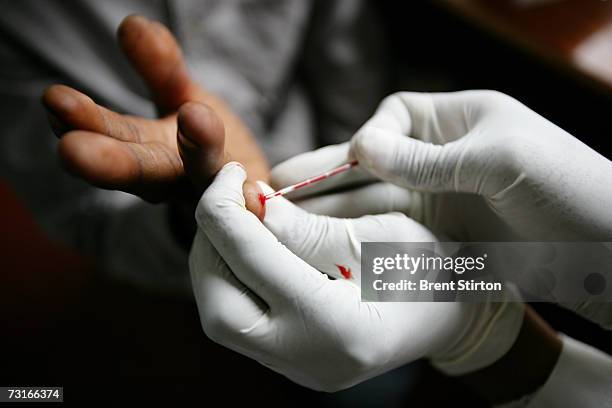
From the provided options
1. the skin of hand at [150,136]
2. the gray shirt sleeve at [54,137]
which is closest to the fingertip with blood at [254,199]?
the skin of hand at [150,136]

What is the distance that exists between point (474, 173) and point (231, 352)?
78 cm

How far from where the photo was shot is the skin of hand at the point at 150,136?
1.50 ft

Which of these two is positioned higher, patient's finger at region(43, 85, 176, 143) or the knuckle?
patient's finger at region(43, 85, 176, 143)

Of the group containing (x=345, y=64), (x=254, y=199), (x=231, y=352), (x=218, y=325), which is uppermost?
(x=345, y=64)

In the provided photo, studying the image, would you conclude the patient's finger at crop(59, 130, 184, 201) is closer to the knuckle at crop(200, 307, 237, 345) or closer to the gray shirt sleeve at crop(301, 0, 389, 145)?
the knuckle at crop(200, 307, 237, 345)

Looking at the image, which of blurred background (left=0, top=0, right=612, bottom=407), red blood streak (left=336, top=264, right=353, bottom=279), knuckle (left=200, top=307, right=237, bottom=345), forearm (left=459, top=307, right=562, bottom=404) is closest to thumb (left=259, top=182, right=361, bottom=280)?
red blood streak (left=336, top=264, right=353, bottom=279)

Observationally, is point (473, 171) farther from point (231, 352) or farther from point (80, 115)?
point (231, 352)

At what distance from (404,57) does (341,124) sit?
0.18 metres

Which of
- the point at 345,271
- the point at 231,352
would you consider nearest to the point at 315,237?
the point at 345,271

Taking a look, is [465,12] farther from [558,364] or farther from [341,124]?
[558,364]

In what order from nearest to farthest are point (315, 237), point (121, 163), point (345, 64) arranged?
1. point (121, 163)
2. point (315, 237)
3. point (345, 64)

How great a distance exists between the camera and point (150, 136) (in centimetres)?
60

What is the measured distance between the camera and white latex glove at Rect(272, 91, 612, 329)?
0.52m

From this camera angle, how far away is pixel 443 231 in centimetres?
66
